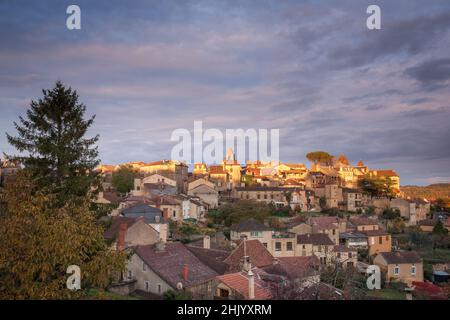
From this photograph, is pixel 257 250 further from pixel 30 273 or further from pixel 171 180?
pixel 171 180

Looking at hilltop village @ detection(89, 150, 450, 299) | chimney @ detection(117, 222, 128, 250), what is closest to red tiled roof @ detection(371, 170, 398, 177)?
hilltop village @ detection(89, 150, 450, 299)

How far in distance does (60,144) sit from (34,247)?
51.0 ft

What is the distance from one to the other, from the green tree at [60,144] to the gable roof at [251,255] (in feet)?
35.3

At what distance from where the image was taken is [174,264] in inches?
1064

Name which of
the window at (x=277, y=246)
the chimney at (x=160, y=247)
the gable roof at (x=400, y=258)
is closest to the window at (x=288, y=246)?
the window at (x=277, y=246)

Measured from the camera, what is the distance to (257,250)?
110ft

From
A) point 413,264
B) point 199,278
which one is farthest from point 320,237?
point 199,278

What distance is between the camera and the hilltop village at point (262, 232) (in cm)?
2458

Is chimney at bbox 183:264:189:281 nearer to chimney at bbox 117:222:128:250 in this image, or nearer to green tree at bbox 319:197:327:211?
chimney at bbox 117:222:128:250

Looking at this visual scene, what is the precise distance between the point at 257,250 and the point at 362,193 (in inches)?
2370

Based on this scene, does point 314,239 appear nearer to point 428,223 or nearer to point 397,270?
point 397,270

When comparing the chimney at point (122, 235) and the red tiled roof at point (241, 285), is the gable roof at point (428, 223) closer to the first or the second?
the chimney at point (122, 235)

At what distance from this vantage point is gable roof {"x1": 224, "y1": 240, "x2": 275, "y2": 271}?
101ft

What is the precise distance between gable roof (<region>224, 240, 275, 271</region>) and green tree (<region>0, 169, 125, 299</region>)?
17996 mm
